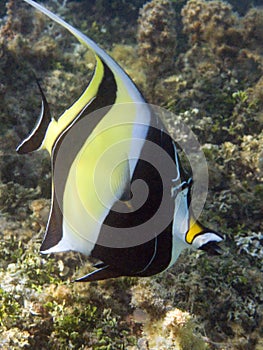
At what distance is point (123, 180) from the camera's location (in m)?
1.19

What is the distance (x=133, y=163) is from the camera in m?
1.20

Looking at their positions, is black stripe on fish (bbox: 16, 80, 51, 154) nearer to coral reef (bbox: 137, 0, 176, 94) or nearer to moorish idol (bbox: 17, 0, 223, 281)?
moorish idol (bbox: 17, 0, 223, 281)

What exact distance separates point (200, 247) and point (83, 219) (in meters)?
0.43

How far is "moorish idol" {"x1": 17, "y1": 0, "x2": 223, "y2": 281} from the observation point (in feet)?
3.92

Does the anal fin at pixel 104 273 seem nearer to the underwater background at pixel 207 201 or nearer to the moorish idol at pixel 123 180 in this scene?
the moorish idol at pixel 123 180

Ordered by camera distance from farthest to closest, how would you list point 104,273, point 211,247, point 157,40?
point 157,40
point 104,273
point 211,247

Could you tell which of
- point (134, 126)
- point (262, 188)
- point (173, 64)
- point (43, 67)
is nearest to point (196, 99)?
point (173, 64)

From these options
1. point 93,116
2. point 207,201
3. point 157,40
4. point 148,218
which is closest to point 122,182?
point 148,218

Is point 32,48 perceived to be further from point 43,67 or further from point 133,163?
point 133,163

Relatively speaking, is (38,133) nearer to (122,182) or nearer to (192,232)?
(122,182)

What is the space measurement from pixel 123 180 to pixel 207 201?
2.67 meters

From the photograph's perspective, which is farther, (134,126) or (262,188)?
(262,188)

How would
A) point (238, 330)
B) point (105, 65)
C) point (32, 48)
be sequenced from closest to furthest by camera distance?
point (105, 65)
point (238, 330)
point (32, 48)

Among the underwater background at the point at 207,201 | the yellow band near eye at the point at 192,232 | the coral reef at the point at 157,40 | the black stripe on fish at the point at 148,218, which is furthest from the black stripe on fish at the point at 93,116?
the coral reef at the point at 157,40
